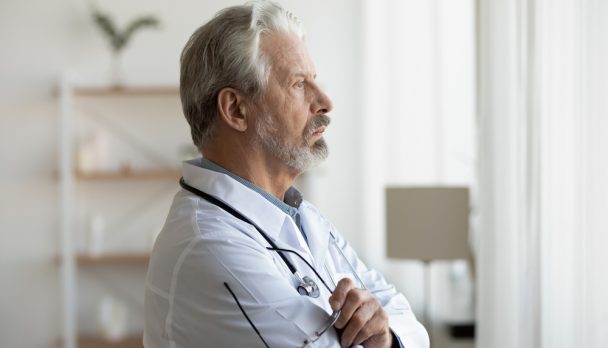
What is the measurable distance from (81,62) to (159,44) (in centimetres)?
46

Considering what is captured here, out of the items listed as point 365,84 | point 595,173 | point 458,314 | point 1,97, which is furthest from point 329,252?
point 1,97

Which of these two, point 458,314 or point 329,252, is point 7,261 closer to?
point 458,314

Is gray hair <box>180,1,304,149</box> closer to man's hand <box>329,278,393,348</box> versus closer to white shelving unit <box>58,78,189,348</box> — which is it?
man's hand <box>329,278,393,348</box>

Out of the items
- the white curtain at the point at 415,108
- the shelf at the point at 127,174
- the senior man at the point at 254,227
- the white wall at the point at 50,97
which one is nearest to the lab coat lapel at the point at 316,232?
the senior man at the point at 254,227

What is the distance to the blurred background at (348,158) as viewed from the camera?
252cm

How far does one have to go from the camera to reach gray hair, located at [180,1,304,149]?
1.66 metres

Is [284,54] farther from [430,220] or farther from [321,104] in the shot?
[430,220]

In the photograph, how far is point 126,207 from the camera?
5277 mm

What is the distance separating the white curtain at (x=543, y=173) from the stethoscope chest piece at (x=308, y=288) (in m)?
0.77

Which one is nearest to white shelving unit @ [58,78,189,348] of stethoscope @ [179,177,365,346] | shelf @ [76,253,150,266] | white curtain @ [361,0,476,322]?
shelf @ [76,253,150,266]

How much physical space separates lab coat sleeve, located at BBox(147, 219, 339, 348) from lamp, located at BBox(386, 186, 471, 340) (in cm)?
164

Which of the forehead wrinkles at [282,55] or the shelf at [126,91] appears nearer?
the forehead wrinkles at [282,55]

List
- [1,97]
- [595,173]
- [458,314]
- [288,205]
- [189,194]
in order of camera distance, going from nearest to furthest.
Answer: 1. [189,194]
2. [288,205]
3. [595,173]
4. [458,314]
5. [1,97]

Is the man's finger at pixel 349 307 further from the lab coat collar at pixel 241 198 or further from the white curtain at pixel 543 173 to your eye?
the white curtain at pixel 543 173
